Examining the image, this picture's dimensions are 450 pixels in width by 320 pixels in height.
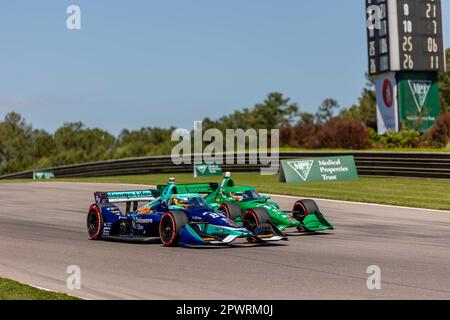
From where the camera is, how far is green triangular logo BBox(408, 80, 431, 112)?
54.2 meters

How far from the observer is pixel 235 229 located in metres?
13.9

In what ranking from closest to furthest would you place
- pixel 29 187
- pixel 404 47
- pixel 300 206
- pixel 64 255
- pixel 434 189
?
pixel 64 255
pixel 300 206
pixel 434 189
pixel 29 187
pixel 404 47

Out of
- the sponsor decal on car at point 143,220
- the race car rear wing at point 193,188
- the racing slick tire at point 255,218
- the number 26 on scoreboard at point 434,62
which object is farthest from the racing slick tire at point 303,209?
the number 26 on scoreboard at point 434,62

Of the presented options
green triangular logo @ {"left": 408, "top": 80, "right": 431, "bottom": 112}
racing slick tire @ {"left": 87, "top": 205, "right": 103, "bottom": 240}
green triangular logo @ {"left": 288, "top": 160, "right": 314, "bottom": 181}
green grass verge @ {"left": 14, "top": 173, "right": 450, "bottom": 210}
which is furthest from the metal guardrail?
racing slick tire @ {"left": 87, "top": 205, "right": 103, "bottom": 240}

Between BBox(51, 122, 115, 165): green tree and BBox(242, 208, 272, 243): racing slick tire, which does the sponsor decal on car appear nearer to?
BBox(242, 208, 272, 243): racing slick tire

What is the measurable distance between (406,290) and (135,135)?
106479mm

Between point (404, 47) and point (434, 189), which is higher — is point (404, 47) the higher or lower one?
the higher one

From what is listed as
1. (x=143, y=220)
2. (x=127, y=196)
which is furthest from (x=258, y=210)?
(x=127, y=196)

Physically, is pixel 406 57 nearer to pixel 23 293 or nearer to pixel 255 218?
pixel 255 218

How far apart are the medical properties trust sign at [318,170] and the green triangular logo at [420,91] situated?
72.9 feet

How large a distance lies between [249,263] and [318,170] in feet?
70.7
